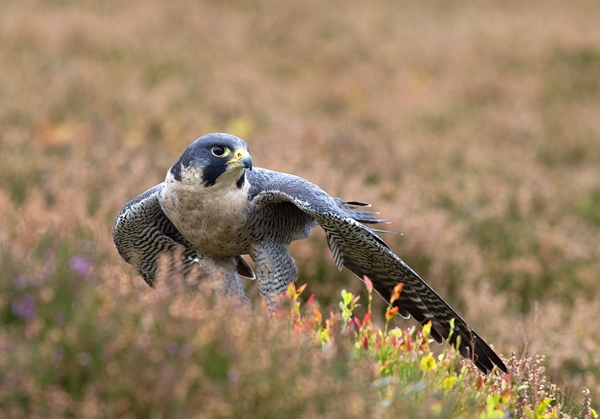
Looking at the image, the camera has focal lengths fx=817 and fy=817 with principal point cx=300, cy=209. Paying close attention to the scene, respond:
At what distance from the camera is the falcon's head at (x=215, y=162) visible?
4.41 meters

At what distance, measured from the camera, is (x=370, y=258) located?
4555 mm

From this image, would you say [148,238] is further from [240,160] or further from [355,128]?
[355,128]

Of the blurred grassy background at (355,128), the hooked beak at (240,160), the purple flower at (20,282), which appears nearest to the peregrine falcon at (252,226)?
the hooked beak at (240,160)

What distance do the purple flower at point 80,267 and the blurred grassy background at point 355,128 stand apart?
0.01 meters

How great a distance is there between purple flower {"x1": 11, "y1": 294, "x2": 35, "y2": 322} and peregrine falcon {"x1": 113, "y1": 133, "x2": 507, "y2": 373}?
1.74m

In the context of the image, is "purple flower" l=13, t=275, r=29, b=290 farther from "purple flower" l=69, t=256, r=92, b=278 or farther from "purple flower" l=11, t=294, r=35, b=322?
"purple flower" l=69, t=256, r=92, b=278

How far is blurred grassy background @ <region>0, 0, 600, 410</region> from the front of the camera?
714cm

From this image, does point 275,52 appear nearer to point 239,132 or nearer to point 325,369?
point 239,132

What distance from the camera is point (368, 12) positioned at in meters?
19.3

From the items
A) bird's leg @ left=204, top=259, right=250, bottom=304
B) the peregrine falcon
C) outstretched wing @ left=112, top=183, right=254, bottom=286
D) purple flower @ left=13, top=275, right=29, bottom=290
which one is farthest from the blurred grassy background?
bird's leg @ left=204, top=259, right=250, bottom=304

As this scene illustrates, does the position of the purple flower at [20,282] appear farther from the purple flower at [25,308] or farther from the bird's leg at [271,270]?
the bird's leg at [271,270]

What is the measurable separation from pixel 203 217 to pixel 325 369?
1820mm

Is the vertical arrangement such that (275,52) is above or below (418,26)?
below

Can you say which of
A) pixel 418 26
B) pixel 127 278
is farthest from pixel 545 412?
pixel 418 26
